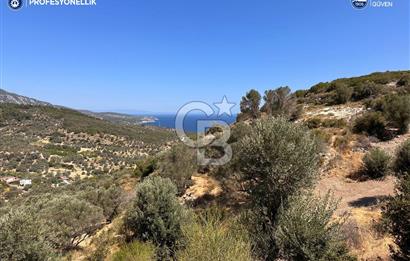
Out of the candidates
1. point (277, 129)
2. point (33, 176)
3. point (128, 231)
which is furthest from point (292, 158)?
point (33, 176)

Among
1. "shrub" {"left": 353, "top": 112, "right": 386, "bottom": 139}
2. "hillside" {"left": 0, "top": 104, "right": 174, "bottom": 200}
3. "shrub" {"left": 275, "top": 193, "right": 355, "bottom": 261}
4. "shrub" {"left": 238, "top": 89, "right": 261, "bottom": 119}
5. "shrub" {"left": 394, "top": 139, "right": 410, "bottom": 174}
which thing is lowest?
"hillside" {"left": 0, "top": 104, "right": 174, "bottom": 200}

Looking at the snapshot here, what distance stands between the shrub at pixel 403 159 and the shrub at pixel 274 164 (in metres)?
5.78

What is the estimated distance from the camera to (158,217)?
1081 centimetres

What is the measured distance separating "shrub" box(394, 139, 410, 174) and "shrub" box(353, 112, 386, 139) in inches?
317

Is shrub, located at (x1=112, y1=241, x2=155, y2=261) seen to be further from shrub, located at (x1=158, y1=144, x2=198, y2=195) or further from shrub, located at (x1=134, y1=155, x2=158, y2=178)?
shrub, located at (x1=134, y1=155, x2=158, y2=178)

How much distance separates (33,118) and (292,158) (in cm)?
9531

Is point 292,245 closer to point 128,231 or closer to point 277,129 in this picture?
point 277,129

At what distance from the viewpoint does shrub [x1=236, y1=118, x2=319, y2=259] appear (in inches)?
378

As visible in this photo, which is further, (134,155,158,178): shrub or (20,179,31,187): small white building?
(20,179,31,187): small white building

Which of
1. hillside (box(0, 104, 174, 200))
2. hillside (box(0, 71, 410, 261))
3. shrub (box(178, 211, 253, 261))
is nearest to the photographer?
shrub (box(178, 211, 253, 261))

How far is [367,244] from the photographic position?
8969 millimetres

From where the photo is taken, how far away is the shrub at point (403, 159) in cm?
1270

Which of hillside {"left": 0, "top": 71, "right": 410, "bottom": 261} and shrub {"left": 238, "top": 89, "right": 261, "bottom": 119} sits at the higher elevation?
shrub {"left": 238, "top": 89, "right": 261, "bottom": 119}

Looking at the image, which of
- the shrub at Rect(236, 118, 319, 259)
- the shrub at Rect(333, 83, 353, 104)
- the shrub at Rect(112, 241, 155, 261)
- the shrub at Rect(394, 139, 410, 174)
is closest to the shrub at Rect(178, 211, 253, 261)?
the shrub at Rect(112, 241, 155, 261)
